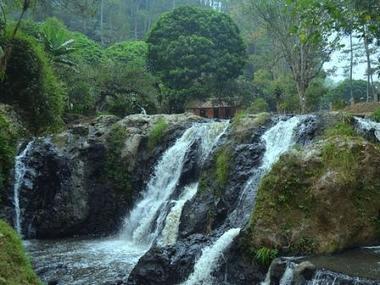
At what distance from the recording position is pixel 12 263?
20.4 ft

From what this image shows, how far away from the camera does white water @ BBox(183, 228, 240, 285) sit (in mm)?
8750

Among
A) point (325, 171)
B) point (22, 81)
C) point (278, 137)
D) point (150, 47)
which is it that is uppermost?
point (150, 47)

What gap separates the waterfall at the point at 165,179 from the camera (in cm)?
1344

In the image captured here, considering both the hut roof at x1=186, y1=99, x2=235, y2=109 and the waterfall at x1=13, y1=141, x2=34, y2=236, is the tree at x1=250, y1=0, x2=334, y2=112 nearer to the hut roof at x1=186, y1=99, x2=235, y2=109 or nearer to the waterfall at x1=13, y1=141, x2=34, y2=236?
the hut roof at x1=186, y1=99, x2=235, y2=109

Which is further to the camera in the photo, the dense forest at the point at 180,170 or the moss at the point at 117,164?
the moss at the point at 117,164

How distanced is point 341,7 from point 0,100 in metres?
14.2

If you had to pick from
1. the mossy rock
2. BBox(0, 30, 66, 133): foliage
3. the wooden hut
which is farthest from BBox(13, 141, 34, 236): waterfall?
the wooden hut

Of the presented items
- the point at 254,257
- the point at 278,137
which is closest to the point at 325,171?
the point at 254,257

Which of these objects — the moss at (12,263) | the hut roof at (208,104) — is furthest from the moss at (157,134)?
the hut roof at (208,104)

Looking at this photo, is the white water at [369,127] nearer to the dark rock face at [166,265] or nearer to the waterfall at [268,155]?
the waterfall at [268,155]

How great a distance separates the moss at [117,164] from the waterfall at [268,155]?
4.94m

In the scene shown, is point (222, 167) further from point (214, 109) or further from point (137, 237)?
point (214, 109)

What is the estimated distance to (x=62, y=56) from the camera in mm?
21656

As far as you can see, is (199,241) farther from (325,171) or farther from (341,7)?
(341,7)
